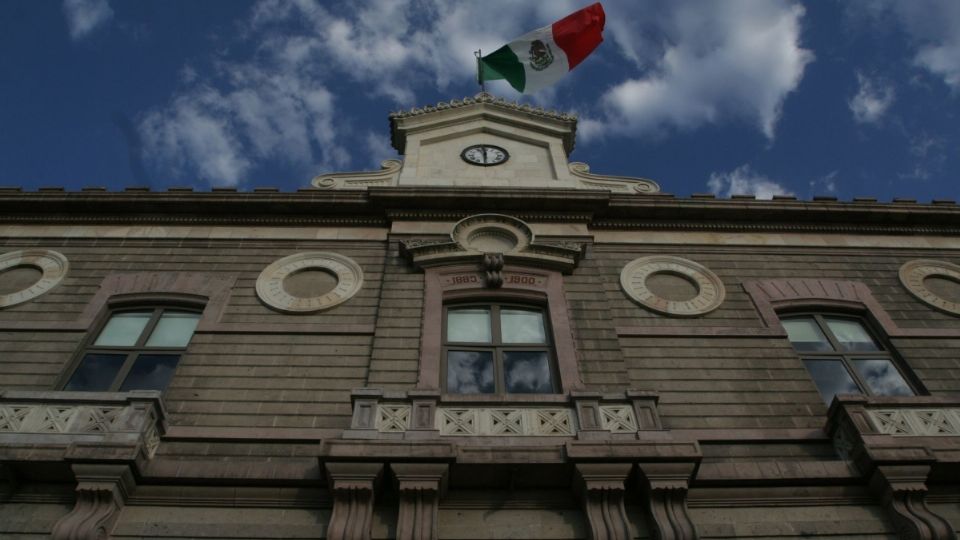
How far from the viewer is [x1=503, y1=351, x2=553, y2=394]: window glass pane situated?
1245 cm

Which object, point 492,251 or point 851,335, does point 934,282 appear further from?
point 492,251

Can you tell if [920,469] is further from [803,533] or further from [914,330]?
[914,330]

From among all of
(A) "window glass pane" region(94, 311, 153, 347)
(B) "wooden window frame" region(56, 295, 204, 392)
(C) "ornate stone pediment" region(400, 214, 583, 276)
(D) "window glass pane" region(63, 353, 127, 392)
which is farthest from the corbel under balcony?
(A) "window glass pane" region(94, 311, 153, 347)

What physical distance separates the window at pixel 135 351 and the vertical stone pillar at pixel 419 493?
528 centimetres

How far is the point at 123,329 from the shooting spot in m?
13.8

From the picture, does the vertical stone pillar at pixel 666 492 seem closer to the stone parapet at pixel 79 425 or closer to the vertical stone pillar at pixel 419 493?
the vertical stone pillar at pixel 419 493

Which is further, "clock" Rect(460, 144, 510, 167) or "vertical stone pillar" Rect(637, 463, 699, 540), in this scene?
"clock" Rect(460, 144, 510, 167)

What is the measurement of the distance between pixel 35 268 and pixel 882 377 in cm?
1623

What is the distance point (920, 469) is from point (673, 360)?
4014mm

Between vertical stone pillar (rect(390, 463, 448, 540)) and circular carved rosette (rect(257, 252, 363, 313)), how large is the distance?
4.98 m

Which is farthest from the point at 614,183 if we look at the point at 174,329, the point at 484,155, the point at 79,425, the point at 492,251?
the point at 79,425

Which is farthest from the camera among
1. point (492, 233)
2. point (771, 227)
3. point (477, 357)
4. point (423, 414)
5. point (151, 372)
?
point (771, 227)

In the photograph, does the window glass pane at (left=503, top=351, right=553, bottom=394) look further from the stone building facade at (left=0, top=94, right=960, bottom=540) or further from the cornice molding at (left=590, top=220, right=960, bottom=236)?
the cornice molding at (left=590, top=220, right=960, bottom=236)

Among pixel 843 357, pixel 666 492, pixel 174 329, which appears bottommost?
pixel 666 492
